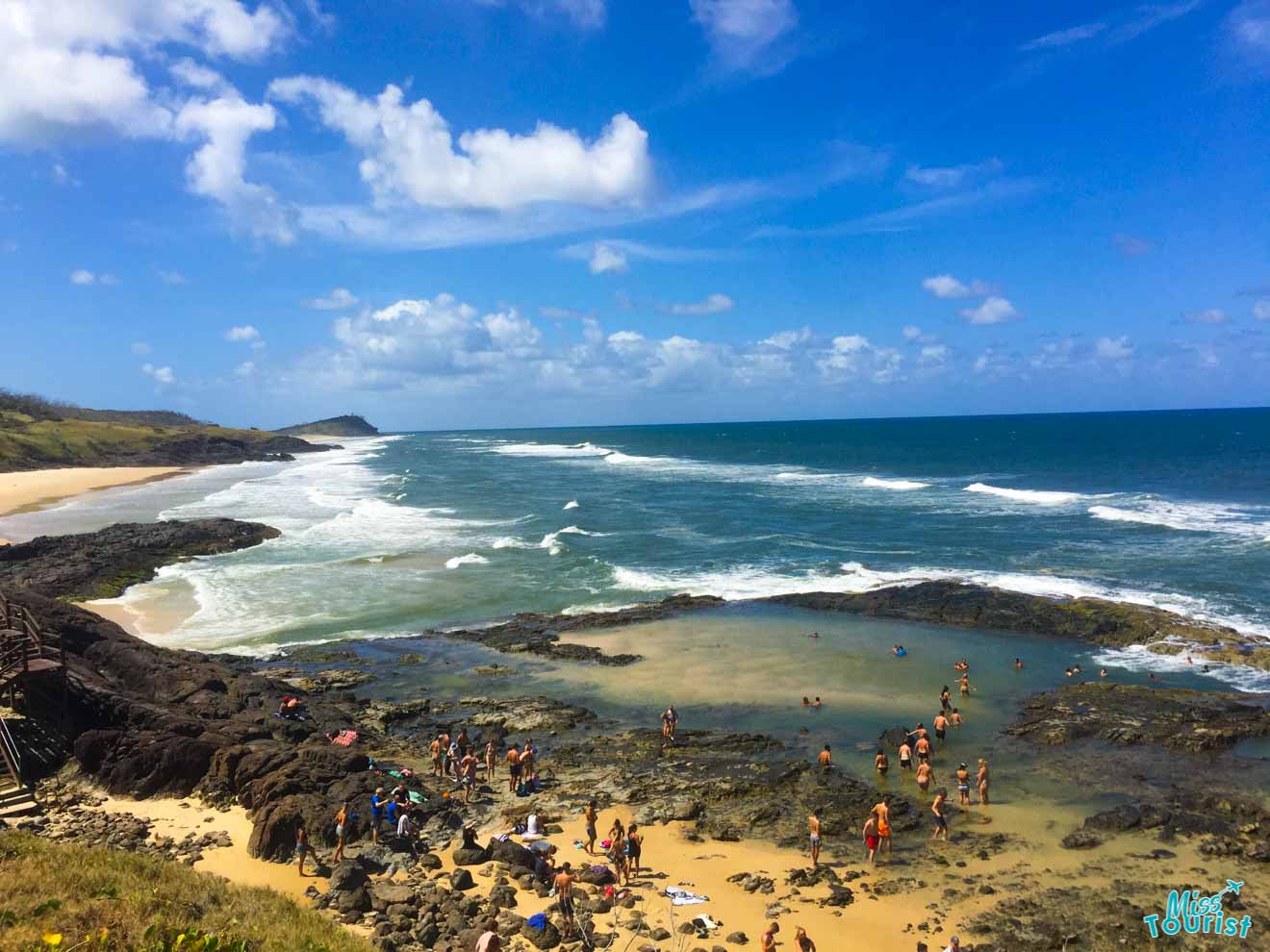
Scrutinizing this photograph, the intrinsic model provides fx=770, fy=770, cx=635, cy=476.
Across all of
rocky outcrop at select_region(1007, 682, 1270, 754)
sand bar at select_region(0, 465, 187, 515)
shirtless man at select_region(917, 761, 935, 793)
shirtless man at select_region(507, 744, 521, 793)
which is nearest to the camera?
shirtless man at select_region(917, 761, 935, 793)

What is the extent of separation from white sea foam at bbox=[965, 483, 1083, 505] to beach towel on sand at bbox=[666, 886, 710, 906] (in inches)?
2343

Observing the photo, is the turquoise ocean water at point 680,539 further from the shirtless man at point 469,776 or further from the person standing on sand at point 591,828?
the person standing on sand at point 591,828

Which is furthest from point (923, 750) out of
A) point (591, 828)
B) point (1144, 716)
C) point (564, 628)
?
point (564, 628)

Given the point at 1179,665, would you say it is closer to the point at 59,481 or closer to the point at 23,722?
the point at 23,722

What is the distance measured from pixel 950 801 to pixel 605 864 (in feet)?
29.0

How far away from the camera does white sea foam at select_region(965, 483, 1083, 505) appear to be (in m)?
65.3

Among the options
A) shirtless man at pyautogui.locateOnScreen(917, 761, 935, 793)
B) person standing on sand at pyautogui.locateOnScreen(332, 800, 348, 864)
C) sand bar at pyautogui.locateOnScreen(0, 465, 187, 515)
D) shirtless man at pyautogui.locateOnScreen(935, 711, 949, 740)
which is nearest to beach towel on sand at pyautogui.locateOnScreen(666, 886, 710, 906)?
person standing on sand at pyautogui.locateOnScreen(332, 800, 348, 864)

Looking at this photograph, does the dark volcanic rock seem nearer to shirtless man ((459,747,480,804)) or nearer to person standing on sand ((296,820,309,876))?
shirtless man ((459,747,480,804))

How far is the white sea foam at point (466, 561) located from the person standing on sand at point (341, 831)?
2988cm

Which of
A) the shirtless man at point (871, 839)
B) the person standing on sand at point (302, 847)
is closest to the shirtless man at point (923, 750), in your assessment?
the shirtless man at point (871, 839)

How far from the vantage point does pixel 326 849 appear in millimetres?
15766

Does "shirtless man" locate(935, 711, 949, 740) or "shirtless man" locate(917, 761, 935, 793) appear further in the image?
"shirtless man" locate(935, 711, 949, 740)

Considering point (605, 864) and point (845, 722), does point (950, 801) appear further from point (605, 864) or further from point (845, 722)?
point (605, 864)

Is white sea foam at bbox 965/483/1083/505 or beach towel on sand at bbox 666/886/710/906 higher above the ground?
white sea foam at bbox 965/483/1083/505
